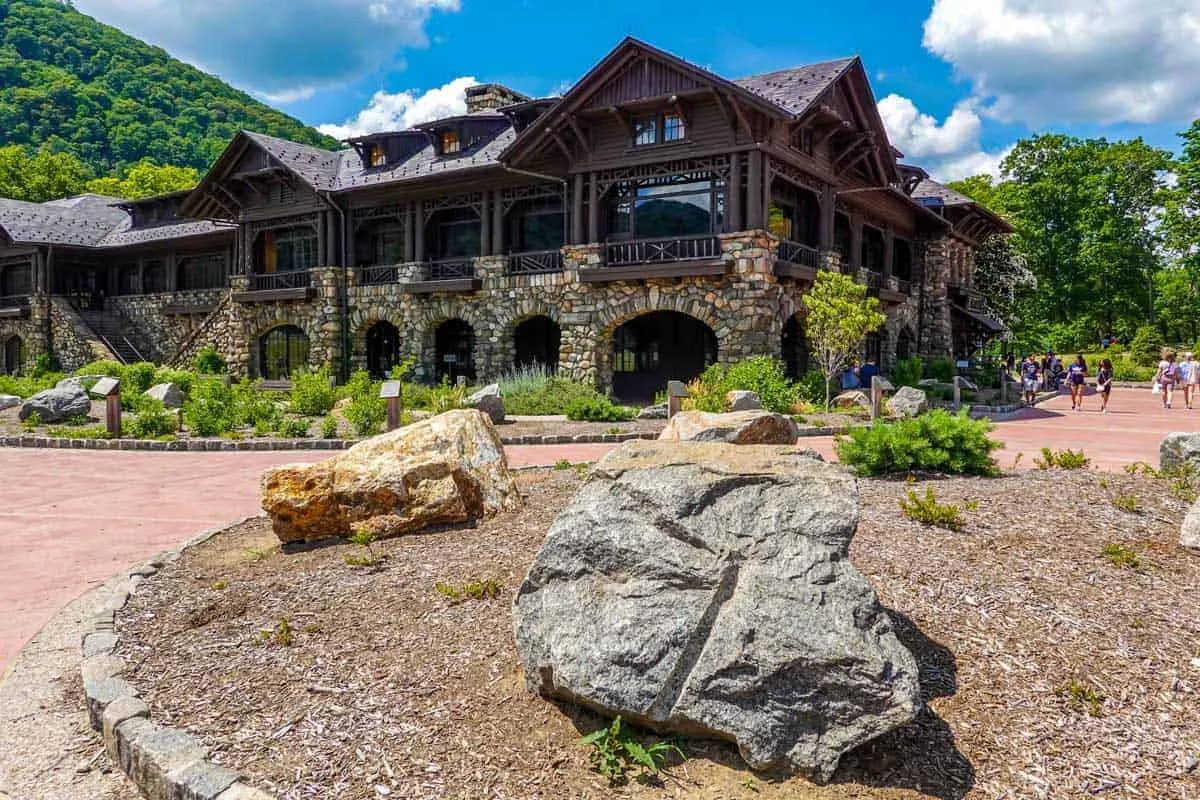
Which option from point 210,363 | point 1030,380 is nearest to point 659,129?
point 1030,380

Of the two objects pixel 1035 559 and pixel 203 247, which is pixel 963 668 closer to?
pixel 1035 559

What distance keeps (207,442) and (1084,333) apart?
5204cm

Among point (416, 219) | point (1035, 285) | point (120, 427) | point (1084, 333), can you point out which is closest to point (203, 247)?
point (416, 219)

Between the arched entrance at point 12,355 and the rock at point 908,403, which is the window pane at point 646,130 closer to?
the rock at point 908,403

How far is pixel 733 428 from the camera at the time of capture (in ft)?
27.0

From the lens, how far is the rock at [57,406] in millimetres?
17969

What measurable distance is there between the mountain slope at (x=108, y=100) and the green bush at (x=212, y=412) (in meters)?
48.1

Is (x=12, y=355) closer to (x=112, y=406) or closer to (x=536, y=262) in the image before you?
(x=112, y=406)

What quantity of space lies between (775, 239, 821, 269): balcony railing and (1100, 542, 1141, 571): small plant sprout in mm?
15384

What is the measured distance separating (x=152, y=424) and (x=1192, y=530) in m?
16.2

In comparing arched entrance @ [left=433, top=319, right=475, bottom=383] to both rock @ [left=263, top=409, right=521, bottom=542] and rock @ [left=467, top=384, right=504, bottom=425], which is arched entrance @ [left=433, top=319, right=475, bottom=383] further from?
rock @ [left=263, top=409, right=521, bottom=542]

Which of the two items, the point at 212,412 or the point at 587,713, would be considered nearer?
the point at 587,713

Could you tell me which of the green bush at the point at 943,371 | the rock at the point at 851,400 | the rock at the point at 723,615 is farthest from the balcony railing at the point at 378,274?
the rock at the point at 723,615

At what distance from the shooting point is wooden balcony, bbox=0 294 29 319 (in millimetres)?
35500
